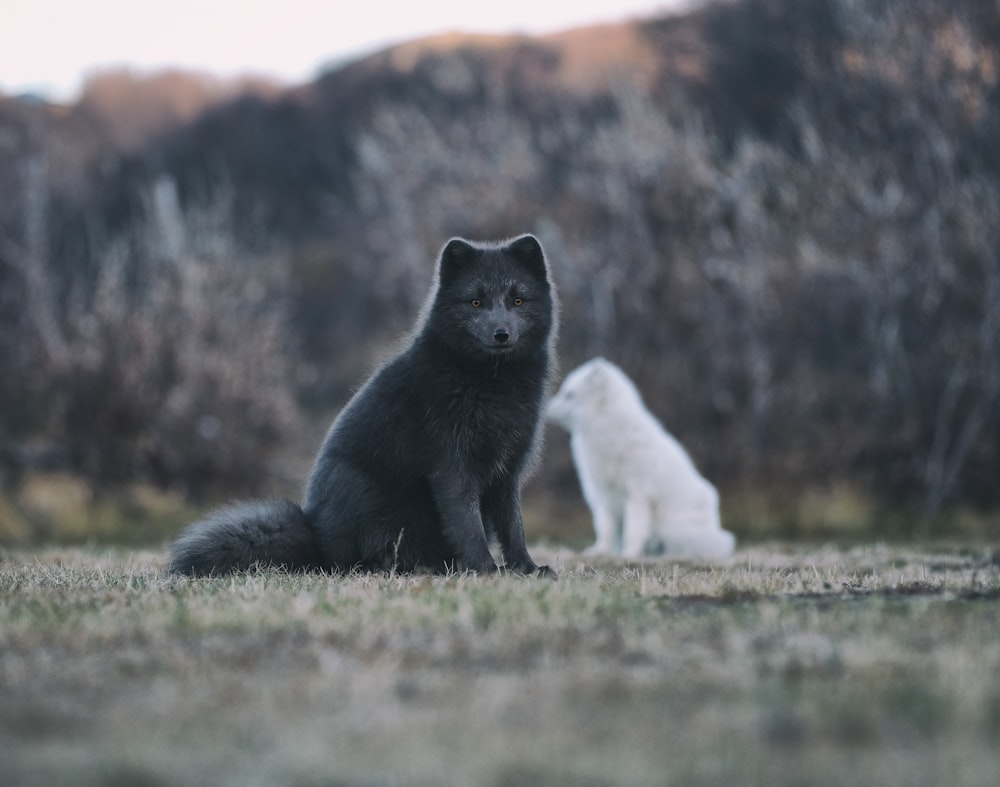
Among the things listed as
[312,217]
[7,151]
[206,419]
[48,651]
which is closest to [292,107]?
[312,217]

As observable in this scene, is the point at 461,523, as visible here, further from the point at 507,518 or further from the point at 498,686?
the point at 498,686

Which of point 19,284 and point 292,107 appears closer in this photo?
point 19,284

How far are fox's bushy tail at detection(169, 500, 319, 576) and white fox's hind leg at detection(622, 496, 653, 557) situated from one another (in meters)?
3.47

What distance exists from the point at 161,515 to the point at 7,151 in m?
12.0

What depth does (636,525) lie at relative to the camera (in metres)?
8.73

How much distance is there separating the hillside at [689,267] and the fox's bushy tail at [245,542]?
734 cm

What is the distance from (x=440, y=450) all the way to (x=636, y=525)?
3.68 m

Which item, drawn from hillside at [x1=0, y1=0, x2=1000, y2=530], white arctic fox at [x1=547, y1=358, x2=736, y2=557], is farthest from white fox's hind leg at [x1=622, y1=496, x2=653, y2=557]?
hillside at [x1=0, y1=0, x2=1000, y2=530]

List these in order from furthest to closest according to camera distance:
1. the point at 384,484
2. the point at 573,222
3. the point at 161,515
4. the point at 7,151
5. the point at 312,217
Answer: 1. the point at 312,217
2. the point at 7,151
3. the point at 573,222
4. the point at 161,515
5. the point at 384,484

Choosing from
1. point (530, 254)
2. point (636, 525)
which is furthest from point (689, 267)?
point (530, 254)

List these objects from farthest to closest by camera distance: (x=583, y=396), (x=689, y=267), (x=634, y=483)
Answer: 1. (x=689, y=267)
2. (x=583, y=396)
3. (x=634, y=483)

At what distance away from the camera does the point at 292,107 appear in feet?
109

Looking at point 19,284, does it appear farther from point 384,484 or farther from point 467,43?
point 467,43

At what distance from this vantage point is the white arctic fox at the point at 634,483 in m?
8.77
